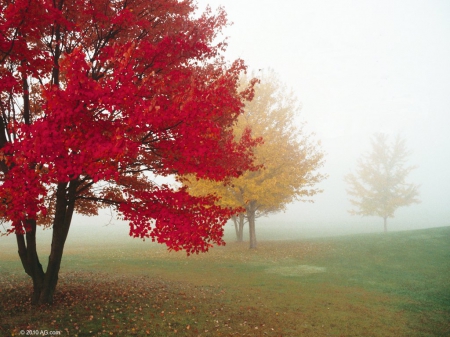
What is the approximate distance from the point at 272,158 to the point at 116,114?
51.3 feet

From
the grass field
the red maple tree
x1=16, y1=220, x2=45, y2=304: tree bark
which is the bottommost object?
the grass field

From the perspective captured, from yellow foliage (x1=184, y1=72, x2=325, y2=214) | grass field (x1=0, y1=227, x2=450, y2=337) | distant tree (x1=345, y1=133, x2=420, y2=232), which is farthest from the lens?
distant tree (x1=345, y1=133, x2=420, y2=232)

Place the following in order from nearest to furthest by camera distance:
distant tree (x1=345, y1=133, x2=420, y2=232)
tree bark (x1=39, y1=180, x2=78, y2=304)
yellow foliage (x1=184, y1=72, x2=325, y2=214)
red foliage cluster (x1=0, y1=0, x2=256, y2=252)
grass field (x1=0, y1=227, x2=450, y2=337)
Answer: red foliage cluster (x1=0, y1=0, x2=256, y2=252)
grass field (x1=0, y1=227, x2=450, y2=337)
tree bark (x1=39, y1=180, x2=78, y2=304)
yellow foliage (x1=184, y1=72, x2=325, y2=214)
distant tree (x1=345, y1=133, x2=420, y2=232)

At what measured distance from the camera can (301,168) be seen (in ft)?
73.8

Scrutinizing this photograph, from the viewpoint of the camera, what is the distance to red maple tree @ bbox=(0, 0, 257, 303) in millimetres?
5570

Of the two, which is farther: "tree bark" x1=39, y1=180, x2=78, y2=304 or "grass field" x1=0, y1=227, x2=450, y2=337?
"tree bark" x1=39, y1=180, x2=78, y2=304

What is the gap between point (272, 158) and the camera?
21.0 m

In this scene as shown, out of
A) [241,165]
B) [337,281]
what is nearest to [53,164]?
[241,165]

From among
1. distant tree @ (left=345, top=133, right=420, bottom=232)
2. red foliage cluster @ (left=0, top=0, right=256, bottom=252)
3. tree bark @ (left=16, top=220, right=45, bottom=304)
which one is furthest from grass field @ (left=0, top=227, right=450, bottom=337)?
distant tree @ (left=345, top=133, right=420, bottom=232)

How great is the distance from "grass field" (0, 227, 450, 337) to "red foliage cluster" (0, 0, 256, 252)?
Result: 235cm

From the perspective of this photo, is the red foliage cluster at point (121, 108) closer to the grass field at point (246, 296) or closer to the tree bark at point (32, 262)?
the tree bark at point (32, 262)

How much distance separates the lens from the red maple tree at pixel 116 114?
5570mm

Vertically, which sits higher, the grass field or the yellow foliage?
the yellow foliage

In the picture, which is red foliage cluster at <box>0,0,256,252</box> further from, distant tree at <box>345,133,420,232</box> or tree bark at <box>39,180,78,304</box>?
distant tree at <box>345,133,420,232</box>
